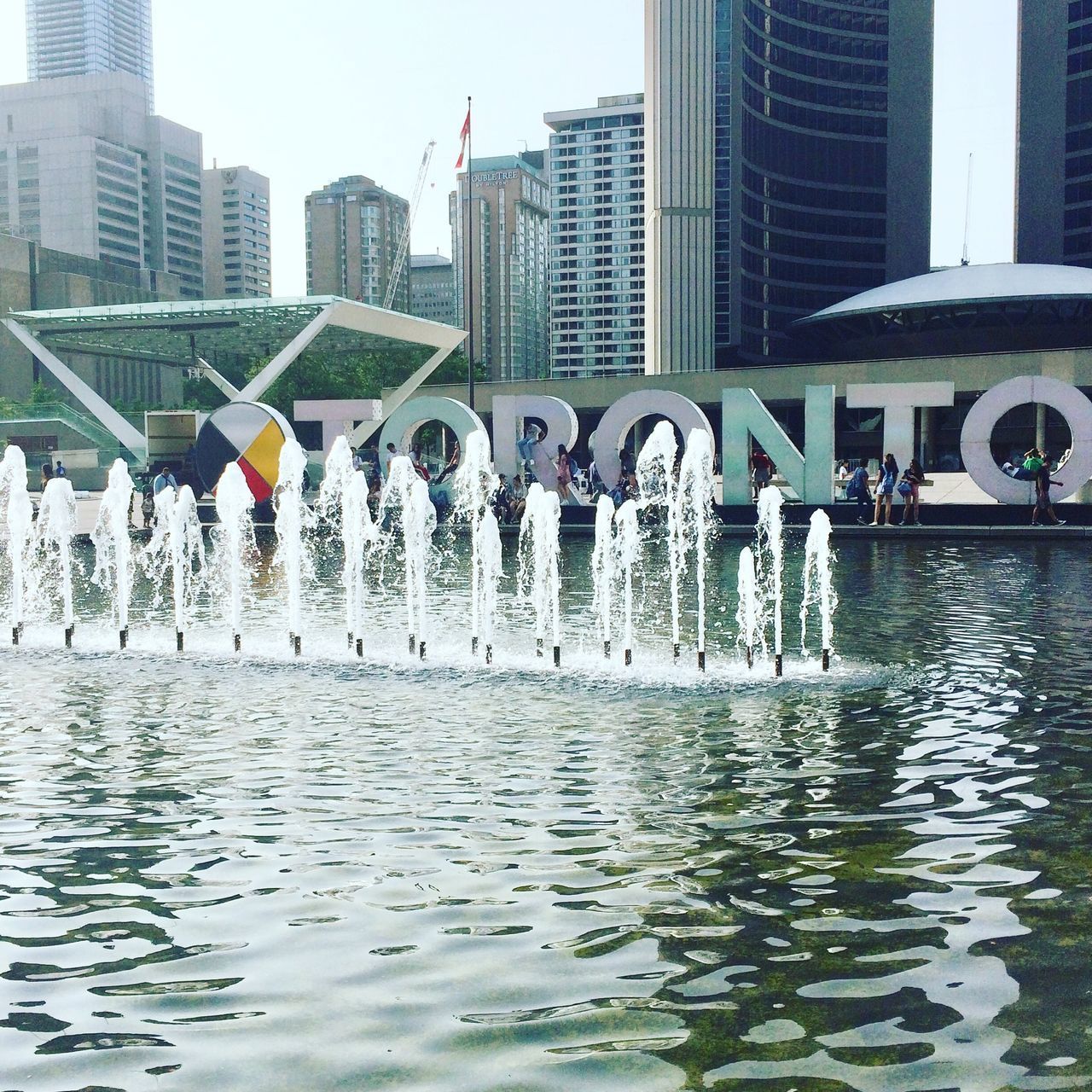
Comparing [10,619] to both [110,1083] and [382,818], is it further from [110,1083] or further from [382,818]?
[110,1083]

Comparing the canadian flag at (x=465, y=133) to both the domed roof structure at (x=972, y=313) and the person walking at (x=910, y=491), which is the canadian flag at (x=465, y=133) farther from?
the domed roof structure at (x=972, y=313)

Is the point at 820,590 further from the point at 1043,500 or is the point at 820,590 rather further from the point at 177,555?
the point at 1043,500

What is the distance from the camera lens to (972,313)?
68.6 m

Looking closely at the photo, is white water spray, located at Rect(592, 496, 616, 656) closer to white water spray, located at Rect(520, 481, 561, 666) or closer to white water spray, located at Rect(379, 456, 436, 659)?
white water spray, located at Rect(520, 481, 561, 666)

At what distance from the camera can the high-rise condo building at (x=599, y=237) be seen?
497 feet

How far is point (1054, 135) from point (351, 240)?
93.2m

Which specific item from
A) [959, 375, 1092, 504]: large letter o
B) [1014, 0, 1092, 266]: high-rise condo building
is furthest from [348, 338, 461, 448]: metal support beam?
[1014, 0, 1092, 266]: high-rise condo building

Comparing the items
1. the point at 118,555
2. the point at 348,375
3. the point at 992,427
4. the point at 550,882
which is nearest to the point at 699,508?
the point at 118,555

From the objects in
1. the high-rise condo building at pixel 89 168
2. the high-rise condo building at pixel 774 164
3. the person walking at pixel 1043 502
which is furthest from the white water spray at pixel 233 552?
the high-rise condo building at pixel 89 168

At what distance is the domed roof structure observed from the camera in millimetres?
65688

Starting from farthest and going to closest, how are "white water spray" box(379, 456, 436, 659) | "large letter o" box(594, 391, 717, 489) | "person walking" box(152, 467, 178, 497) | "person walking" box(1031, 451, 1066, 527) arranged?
"person walking" box(152, 467, 178, 497), "large letter o" box(594, 391, 717, 489), "person walking" box(1031, 451, 1066, 527), "white water spray" box(379, 456, 436, 659)

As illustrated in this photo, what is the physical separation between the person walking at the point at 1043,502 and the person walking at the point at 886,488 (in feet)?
8.78

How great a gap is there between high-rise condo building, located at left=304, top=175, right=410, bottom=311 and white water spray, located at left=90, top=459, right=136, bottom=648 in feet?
452

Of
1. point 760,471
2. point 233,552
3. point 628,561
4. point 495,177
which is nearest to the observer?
point 628,561
